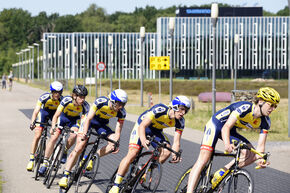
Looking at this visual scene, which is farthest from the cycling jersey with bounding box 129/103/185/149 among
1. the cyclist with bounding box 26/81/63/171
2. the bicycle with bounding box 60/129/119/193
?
the cyclist with bounding box 26/81/63/171

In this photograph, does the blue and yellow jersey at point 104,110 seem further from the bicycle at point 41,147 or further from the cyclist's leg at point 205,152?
the bicycle at point 41,147

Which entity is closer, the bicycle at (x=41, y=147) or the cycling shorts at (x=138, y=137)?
the cycling shorts at (x=138, y=137)

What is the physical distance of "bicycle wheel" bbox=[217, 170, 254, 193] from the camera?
20.4 feet

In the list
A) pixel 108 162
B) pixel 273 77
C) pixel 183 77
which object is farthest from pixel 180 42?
pixel 108 162

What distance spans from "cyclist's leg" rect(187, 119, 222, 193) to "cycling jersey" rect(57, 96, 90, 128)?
118 inches

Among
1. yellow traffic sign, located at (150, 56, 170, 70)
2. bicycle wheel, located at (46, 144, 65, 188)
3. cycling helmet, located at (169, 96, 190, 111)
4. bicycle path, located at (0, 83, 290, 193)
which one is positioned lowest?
bicycle path, located at (0, 83, 290, 193)

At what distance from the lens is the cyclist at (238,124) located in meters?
6.26

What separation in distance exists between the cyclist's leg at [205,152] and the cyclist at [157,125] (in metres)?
0.38

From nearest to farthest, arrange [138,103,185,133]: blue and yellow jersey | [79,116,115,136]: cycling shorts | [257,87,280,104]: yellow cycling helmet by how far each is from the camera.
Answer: [257,87,280,104]: yellow cycling helmet < [138,103,185,133]: blue and yellow jersey < [79,116,115,136]: cycling shorts

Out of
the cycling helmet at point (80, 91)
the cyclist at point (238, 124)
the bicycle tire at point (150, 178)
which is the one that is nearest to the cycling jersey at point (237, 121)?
the cyclist at point (238, 124)

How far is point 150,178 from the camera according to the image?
754cm

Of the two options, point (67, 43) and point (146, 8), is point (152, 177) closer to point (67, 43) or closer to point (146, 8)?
point (67, 43)

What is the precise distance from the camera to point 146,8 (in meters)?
172

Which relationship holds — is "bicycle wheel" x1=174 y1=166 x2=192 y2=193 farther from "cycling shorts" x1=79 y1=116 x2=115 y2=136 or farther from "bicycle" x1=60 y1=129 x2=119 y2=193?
"cycling shorts" x1=79 y1=116 x2=115 y2=136
